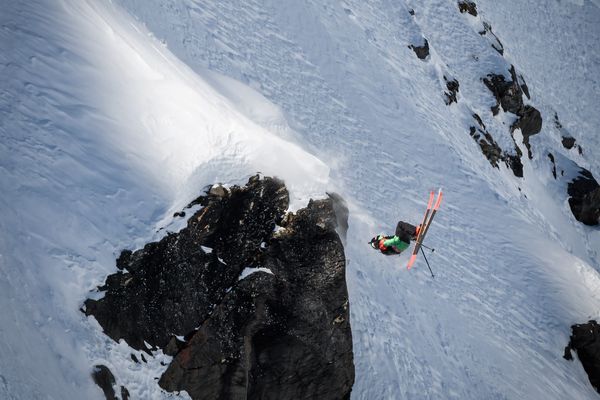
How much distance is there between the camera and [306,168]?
10211 mm

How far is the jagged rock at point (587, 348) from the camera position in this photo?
53.0ft

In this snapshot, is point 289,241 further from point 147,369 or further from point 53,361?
point 53,361

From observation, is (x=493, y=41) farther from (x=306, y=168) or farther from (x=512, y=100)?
(x=306, y=168)

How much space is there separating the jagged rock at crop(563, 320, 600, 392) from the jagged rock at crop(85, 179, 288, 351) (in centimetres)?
1454

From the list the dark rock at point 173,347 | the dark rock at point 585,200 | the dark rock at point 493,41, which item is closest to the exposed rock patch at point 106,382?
the dark rock at point 173,347

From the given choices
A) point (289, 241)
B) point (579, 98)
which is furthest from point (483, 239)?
point (579, 98)

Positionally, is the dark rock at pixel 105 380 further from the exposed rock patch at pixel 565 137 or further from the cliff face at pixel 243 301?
the exposed rock patch at pixel 565 137

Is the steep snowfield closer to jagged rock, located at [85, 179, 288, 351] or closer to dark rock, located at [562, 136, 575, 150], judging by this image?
jagged rock, located at [85, 179, 288, 351]

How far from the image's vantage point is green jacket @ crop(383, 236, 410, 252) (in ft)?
34.6

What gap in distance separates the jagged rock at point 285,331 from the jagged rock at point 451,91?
15.3m

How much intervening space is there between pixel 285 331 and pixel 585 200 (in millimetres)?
24144

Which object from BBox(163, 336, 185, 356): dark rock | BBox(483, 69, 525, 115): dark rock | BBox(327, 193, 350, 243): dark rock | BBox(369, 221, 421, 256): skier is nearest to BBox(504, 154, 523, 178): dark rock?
BBox(483, 69, 525, 115): dark rock

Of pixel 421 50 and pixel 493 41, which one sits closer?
pixel 421 50

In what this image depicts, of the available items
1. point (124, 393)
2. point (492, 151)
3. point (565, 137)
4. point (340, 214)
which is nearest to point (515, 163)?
point (492, 151)
